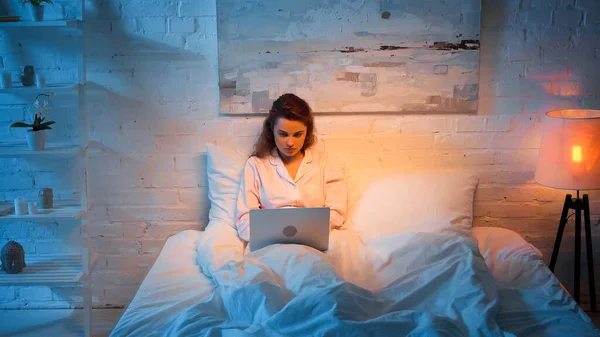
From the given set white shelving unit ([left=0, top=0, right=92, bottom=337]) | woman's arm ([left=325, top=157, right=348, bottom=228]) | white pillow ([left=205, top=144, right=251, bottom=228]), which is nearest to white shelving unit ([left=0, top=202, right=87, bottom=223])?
white shelving unit ([left=0, top=0, right=92, bottom=337])

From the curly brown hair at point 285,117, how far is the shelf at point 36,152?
0.84 metres

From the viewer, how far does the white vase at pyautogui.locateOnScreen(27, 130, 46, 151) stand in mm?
2598

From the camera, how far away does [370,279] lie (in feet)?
7.24

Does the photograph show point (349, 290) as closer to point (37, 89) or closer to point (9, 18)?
Answer: point (37, 89)

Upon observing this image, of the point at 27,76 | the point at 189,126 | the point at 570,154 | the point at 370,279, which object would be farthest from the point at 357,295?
the point at 27,76

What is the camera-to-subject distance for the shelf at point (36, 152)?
2568 mm

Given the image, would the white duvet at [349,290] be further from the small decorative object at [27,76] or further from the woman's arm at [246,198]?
the small decorative object at [27,76]

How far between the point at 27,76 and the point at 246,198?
3.74 feet

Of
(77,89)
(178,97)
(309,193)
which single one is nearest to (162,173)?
(178,97)

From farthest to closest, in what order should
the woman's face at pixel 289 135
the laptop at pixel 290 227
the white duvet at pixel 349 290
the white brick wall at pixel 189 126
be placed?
the white brick wall at pixel 189 126 < the woman's face at pixel 289 135 < the laptop at pixel 290 227 < the white duvet at pixel 349 290

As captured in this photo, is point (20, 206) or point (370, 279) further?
point (20, 206)

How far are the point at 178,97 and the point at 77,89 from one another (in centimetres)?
48

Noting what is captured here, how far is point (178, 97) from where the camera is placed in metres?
2.93

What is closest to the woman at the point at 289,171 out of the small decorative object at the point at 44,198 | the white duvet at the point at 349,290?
the white duvet at the point at 349,290
